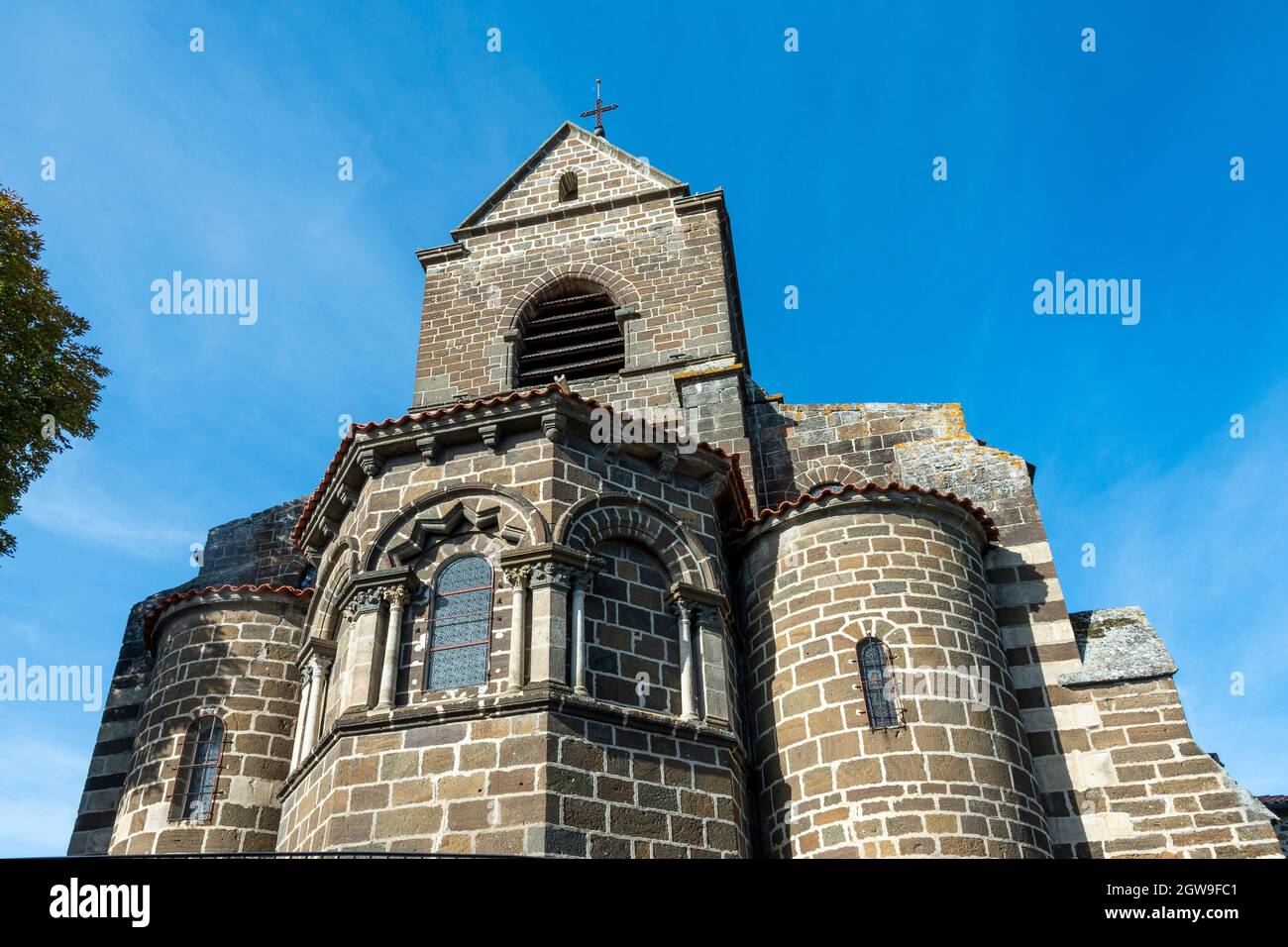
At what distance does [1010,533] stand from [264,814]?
31.1 feet

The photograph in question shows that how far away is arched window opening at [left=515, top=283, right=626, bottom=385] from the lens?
18281mm

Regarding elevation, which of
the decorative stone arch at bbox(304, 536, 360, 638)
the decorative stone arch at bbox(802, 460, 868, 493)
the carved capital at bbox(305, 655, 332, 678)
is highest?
the decorative stone arch at bbox(802, 460, 868, 493)

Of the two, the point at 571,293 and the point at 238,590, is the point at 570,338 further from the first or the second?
the point at 238,590

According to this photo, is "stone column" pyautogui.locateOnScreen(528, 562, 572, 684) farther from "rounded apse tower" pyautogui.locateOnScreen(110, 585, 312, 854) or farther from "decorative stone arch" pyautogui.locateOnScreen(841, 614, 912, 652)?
"rounded apse tower" pyautogui.locateOnScreen(110, 585, 312, 854)

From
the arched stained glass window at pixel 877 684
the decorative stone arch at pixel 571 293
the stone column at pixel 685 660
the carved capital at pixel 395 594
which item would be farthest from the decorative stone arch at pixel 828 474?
the carved capital at pixel 395 594

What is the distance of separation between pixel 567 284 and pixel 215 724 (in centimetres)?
1040

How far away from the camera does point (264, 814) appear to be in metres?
11.6

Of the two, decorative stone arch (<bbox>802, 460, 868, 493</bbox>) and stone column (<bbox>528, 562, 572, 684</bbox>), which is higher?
decorative stone arch (<bbox>802, 460, 868, 493</bbox>)

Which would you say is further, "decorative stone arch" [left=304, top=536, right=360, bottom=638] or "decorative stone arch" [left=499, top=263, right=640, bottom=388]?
"decorative stone arch" [left=499, top=263, right=640, bottom=388]

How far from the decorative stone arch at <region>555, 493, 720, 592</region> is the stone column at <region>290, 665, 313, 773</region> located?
3371 mm

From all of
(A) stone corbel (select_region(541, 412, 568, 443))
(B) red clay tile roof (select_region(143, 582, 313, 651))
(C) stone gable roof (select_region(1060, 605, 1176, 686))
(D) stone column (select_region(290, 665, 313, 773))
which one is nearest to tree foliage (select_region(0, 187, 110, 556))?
(B) red clay tile roof (select_region(143, 582, 313, 651))

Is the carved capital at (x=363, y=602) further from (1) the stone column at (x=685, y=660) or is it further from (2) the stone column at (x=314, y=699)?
(1) the stone column at (x=685, y=660)
